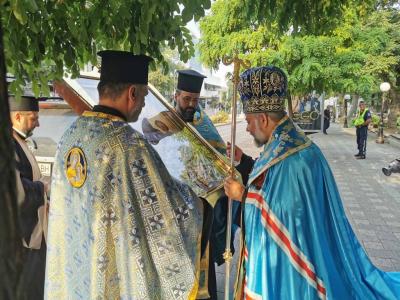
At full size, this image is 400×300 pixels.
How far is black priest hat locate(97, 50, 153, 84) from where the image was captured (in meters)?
2.18

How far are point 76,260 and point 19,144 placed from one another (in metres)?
1.52

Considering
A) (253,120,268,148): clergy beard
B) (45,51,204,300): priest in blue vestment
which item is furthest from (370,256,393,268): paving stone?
(45,51,204,300): priest in blue vestment

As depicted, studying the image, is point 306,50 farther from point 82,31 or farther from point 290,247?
point 290,247

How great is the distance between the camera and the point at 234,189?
104 inches

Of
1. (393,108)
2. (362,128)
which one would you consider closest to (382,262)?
(362,128)

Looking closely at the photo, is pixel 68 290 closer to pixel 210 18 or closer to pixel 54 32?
pixel 54 32

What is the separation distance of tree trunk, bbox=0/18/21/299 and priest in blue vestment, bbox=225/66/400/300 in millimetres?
1783

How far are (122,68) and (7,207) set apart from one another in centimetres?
155

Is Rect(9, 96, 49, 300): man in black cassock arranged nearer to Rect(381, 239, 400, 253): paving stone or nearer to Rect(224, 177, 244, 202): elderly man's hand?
Rect(224, 177, 244, 202): elderly man's hand

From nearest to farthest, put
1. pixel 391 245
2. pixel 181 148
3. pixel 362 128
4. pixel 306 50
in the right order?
pixel 181 148, pixel 391 245, pixel 306 50, pixel 362 128

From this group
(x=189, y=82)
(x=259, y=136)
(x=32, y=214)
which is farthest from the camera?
(x=189, y=82)

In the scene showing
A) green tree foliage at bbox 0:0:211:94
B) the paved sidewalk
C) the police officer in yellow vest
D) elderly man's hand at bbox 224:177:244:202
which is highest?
green tree foliage at bbox 0:0:211:94

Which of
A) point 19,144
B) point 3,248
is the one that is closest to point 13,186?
point 3,248

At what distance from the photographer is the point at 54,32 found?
3.00 m
